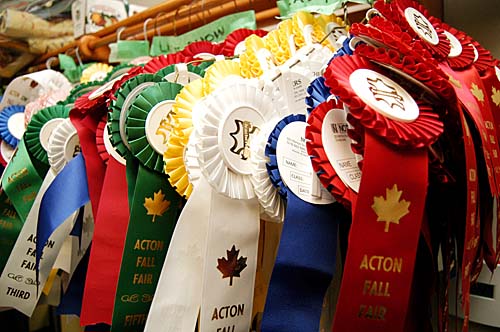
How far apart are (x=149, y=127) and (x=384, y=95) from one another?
0.81ft

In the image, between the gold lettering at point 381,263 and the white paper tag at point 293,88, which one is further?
the white paper tag at point 293,88

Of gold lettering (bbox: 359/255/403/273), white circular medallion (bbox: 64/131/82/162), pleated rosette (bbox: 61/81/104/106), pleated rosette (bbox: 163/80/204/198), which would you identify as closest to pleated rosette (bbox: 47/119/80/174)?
white circular medallion (bbox: 64/131/82/162)

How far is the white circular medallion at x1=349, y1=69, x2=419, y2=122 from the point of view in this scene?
0.34 metres

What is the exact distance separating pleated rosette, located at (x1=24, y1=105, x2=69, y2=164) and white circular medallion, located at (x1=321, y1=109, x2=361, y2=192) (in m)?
0.46

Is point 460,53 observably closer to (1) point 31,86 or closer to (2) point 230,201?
(2) point 230,201

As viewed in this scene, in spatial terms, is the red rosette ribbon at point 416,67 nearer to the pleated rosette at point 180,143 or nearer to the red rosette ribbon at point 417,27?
the red rosette ribbon at point 417,27

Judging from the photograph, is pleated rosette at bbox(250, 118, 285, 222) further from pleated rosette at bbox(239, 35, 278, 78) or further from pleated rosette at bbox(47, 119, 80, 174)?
pleated rosette at bbox(47, 119, 80, 174)

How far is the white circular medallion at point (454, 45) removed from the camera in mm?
422

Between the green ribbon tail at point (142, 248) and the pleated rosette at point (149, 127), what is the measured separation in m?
0.02

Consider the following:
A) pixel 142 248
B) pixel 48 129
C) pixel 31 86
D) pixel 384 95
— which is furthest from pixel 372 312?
pixel 31 86

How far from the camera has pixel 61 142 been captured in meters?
0.65

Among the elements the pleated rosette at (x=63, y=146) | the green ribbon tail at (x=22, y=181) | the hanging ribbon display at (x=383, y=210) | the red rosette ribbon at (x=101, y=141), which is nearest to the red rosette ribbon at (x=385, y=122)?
the hanging ribbon display at (x=383, y=210)

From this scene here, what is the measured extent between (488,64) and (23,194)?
0.64m

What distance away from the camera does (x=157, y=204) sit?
1.68ft
